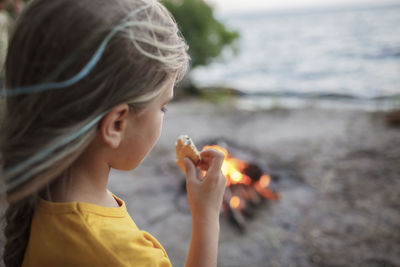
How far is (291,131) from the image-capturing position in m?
5.29

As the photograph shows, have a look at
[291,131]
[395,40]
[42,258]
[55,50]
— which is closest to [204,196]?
[42,258]

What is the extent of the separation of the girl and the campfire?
2316 mm

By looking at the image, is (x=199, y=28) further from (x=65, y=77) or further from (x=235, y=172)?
(x=65, y=77)

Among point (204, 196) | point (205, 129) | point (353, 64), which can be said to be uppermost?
point (204, 196)

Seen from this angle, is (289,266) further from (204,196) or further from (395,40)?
(395,40)

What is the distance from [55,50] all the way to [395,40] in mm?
18483

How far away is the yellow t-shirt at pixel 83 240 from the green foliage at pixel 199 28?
970 centimetres

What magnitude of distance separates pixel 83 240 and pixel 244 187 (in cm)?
269

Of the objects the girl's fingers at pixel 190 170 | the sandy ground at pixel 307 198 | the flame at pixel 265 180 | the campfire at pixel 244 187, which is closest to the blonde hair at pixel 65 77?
the girl's fingers at pixel 190 170

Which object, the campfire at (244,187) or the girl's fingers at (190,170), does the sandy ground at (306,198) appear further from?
the girl's fingers at (190,170)

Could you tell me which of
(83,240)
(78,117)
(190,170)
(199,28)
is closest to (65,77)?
(78,117)

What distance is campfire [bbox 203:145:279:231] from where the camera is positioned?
329 cm

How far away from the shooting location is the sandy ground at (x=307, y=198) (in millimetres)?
2725

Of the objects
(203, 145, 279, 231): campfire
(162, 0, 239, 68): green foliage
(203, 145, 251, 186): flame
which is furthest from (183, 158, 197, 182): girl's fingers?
(162, 0, 239, 68): green foliage
